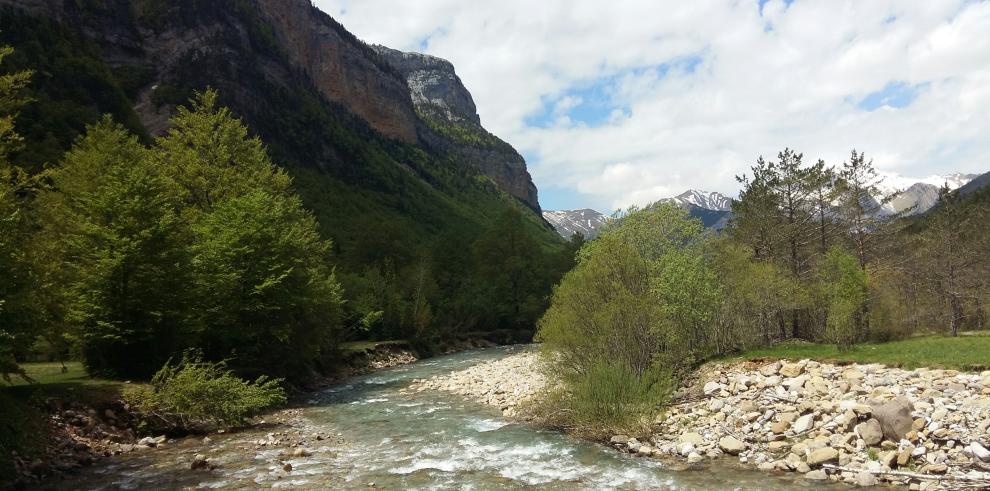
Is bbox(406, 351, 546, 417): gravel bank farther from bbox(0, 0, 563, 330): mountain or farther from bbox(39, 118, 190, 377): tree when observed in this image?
bbox(0, 0, 563, 330): mountain

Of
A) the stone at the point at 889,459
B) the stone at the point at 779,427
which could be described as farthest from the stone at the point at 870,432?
Answer: the stone at the point at 779,427

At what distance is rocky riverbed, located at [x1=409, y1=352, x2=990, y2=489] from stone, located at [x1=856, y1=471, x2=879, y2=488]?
24mm

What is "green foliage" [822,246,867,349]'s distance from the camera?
83.0ft

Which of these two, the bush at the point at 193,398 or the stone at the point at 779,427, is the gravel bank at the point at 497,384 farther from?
the bush at the point at 193,398

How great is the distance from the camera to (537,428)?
20.8 metres

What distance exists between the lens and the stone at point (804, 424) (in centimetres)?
1634

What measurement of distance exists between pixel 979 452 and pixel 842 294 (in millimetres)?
18464

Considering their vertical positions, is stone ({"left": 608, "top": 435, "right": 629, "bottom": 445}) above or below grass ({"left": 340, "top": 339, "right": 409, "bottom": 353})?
below

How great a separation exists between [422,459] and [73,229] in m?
20.2

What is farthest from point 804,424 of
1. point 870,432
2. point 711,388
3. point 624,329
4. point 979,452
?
point 624,329

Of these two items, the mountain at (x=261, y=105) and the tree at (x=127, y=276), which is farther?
the mountain at (x=261, y=105)

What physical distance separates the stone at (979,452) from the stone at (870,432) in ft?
6.31

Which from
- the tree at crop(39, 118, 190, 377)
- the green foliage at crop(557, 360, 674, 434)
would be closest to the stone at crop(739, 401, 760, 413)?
the green foliage at crop(557, 360, 674, 434)

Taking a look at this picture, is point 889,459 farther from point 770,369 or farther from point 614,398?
point 770,369
